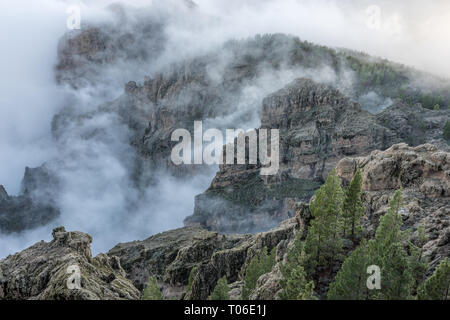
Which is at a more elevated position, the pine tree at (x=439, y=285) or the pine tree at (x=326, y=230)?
the pine tree at (x=326, y=230)

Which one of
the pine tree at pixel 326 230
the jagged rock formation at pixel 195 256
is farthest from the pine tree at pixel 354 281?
the jagged rock formation at pixel 195 256

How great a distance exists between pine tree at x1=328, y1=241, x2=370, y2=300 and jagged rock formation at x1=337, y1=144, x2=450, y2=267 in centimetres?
1459

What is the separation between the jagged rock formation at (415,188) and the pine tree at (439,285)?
1139cm

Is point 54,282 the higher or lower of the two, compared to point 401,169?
lower

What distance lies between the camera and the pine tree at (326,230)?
197 feet

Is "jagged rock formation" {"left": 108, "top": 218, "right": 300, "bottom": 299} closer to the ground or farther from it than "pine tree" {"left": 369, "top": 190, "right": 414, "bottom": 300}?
closer to the ground

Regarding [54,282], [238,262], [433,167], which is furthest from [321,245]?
[238,262]

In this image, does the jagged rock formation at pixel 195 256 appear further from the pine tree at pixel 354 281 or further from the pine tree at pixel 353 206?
the pine tree at pixel 354 281

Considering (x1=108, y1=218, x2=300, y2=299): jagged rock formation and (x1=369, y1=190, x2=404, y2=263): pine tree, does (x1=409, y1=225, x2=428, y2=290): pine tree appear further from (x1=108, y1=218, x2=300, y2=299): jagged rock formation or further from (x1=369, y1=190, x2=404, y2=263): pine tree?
(x1=108, y1=218, x2=300, y2=299): jagged rock formation

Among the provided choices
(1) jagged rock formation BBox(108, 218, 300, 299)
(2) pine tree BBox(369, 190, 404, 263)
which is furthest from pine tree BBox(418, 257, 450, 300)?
(1) jagged rock formation BBox(108, 218, 300, 299)

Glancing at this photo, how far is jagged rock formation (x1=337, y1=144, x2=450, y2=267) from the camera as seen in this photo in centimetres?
6153
